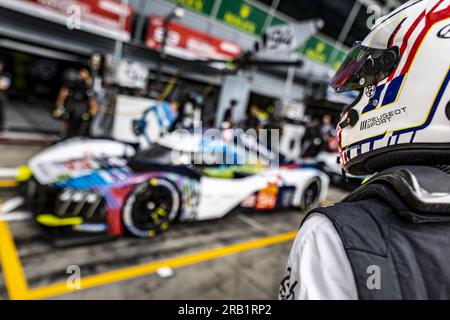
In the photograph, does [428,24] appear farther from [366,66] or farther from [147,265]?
[147,265]

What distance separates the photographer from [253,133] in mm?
4316

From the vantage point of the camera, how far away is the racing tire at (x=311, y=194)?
4.71 meters

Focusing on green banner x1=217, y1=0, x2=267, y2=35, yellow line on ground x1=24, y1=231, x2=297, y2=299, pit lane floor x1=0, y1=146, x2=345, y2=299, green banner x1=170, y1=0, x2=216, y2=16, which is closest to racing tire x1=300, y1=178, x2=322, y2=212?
yellow line on ground x1=24, y1=231, x2=297, y2=299

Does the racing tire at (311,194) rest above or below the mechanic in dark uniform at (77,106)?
below

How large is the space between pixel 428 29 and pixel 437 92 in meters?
0.18

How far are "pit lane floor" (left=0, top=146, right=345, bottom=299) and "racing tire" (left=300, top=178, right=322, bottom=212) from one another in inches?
52.9

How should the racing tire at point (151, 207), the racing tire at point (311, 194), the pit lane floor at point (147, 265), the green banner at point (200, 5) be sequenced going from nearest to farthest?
the pit lane floor at point (147, 265)
the racing tire at point (151, 207)
the racing tire at point (311, 194)
the green banner at point (200, 5)

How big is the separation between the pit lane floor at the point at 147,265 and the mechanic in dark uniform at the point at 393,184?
1.00 m

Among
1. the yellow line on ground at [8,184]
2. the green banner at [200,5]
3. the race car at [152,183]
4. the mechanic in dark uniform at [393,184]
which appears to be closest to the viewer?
the mechanic in dark uniform at [393,184]

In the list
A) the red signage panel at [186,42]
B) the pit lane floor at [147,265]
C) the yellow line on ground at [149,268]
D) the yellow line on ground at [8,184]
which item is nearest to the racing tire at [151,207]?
the pit lane floor at [147,265]

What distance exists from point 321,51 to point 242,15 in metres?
5.19

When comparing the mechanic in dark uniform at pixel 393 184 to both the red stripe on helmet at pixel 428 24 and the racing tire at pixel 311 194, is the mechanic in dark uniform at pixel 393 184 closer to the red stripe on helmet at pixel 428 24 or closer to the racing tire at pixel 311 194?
the red stripe on helmet at pixel 428 24

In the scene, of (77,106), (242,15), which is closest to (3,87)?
(77,106)
